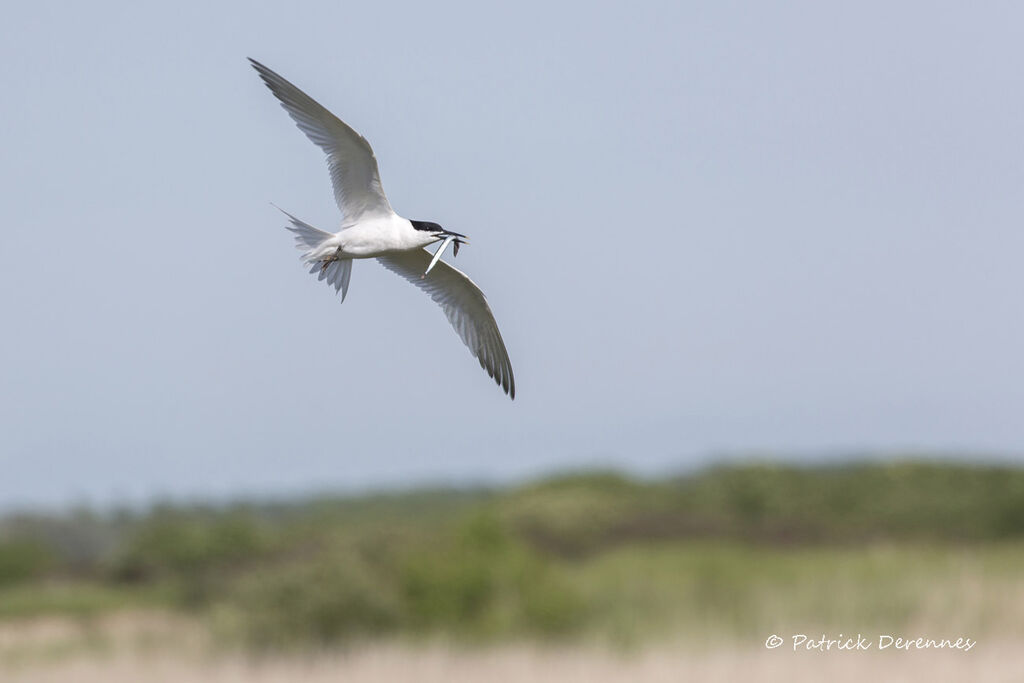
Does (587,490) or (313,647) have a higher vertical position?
(587,490)

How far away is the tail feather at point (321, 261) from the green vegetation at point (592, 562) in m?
14.8

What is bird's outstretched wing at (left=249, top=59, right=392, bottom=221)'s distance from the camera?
20.8ft

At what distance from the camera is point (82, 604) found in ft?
88.0

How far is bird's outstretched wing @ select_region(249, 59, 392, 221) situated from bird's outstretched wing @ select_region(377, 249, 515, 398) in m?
0.83

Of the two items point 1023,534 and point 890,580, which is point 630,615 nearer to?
point 890,580

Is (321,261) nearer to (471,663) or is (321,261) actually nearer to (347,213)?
(347,213)

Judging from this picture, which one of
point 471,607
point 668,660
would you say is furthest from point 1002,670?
point 471,607

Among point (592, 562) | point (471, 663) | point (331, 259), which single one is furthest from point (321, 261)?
point (592, 562)

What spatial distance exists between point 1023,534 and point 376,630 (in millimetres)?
15007

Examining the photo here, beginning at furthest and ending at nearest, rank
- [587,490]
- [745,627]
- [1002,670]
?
[587,490] → [745,627] → [1002,670]

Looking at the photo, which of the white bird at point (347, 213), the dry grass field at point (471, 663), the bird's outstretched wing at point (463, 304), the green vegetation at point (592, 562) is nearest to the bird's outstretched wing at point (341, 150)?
the white bird at point (347, 213)

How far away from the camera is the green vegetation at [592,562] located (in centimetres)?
2188

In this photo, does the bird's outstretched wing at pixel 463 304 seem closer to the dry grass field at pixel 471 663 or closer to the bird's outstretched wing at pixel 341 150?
the bird's outstretched wing at pixel 341 150

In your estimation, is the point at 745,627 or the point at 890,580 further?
the point at 890,580
